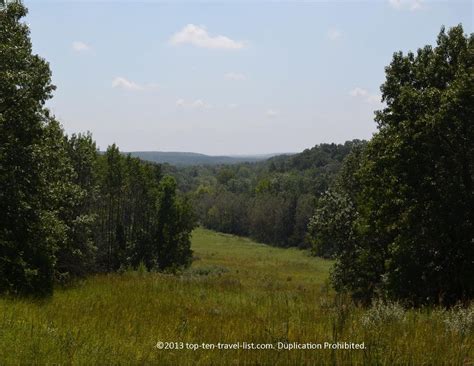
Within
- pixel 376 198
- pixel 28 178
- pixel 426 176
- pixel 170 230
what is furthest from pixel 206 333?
pixel 170 230

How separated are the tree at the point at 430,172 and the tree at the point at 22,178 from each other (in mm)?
12370

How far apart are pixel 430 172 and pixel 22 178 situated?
14.9 meters

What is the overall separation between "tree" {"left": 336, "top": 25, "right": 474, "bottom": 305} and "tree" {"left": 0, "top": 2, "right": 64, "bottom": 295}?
1237 centimetres

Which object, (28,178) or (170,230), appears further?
(170,230)

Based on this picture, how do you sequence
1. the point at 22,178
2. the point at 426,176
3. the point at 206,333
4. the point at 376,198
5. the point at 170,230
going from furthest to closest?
the point at 170,230 < the point at 376,198 < the point at 426,176 < the point at 22,178 < the point at 206,333

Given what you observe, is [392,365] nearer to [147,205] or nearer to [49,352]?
[49,352]

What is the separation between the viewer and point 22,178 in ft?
43.5

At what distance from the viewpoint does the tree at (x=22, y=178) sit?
489 inches

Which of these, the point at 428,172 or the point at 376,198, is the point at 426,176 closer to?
the point at 428,172

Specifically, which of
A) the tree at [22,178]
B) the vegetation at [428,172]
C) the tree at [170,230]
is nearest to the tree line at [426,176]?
the vegetation at [428,172]

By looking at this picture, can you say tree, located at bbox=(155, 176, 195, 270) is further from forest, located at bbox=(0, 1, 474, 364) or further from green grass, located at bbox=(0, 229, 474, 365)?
green grass, located at bbox=(0, 229, 474, 365)

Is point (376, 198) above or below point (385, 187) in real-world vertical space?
below

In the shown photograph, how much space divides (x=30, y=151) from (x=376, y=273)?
58.8ft

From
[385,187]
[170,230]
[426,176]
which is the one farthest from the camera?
[170,230]
